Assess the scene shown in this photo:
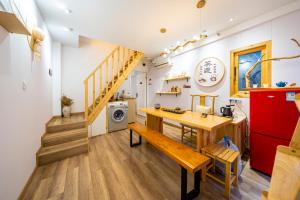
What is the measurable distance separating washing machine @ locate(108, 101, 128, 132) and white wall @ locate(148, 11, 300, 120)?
1713 millimetres

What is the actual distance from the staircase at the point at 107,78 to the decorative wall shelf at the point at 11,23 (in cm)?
222

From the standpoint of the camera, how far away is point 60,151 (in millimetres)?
2242

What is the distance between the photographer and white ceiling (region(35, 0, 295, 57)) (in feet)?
6.27

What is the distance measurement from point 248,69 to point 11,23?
12.1 feet

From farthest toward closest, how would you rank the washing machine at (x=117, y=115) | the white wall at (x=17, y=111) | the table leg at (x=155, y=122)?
the washing machine at (x=117, y=115), the table leg at (x=155, y=122), the white wall at (x=17, y=111)

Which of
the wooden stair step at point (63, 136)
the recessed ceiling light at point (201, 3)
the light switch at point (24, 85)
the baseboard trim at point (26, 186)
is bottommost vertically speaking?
the baseboard trim at point (26, 186)

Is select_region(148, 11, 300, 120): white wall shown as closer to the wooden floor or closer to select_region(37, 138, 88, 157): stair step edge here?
the wooden floor

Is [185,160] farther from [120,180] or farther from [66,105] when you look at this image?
[66,105]

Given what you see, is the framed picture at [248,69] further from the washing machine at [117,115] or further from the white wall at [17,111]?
the white wall at [17,111]

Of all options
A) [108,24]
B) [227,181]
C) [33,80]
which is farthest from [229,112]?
[33,80]

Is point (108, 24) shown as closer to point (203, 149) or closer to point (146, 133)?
point (146, 133)

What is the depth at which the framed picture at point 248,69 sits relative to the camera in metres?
2.21

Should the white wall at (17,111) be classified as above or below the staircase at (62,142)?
above

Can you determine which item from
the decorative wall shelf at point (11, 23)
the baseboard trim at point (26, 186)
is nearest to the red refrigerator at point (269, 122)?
the decorative wall shelf at point (11, 23)
